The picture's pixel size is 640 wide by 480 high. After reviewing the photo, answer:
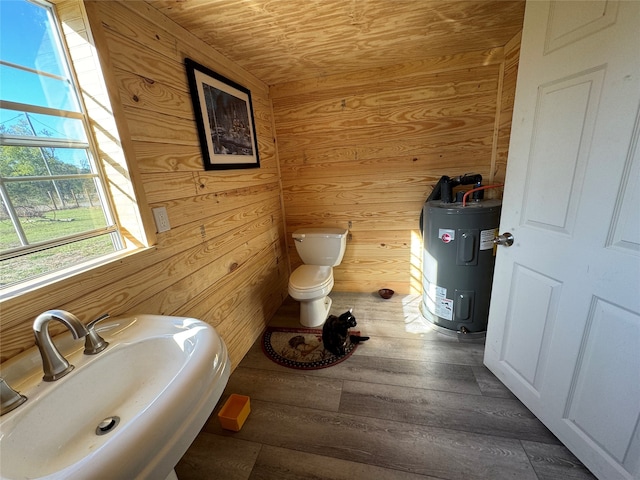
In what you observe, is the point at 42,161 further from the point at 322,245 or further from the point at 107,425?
the point at 322,245

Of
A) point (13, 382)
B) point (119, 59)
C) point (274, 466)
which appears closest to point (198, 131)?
point (119, 59)

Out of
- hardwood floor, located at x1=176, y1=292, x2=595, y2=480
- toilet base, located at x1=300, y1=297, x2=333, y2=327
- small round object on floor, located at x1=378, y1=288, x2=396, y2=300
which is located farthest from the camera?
small round object on floor, located at x1=378, y1=288, x2=396, y2=300

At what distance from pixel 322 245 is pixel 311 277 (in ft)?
1.04

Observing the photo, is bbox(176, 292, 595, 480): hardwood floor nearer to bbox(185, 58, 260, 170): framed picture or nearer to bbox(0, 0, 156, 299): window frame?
bbox(0, 0, 156, 299): window frame

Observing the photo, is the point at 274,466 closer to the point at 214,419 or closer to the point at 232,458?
the point at 232,458

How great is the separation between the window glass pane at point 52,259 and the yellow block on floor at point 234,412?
1.00 meters

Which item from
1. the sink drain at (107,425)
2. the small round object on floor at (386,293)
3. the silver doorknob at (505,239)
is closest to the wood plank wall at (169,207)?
the sink drain at (107,425)

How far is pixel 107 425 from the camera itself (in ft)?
2.29

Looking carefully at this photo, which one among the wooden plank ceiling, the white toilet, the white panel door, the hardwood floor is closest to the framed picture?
the wooden plank ceiling

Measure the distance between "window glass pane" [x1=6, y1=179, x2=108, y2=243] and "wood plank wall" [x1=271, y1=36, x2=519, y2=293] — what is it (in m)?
1.59

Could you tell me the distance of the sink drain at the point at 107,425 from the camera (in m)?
0.69

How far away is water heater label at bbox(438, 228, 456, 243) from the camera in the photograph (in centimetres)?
168

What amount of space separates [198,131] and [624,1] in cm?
173

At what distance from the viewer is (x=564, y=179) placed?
97 cm
